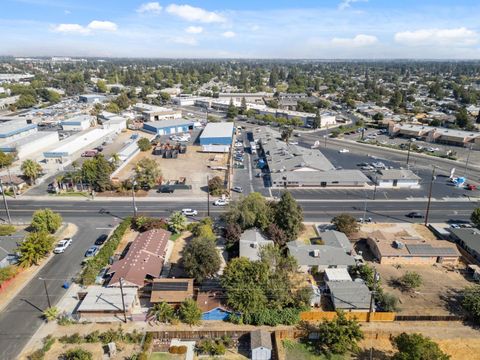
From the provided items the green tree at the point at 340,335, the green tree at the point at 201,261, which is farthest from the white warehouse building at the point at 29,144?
the green tree at the point at 340,335

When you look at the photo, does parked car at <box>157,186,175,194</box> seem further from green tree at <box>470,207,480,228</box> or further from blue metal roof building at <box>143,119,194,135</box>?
green tree at <box>470,207,480,228</box>

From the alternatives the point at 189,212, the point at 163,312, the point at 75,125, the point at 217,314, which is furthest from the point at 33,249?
the point at 75,125

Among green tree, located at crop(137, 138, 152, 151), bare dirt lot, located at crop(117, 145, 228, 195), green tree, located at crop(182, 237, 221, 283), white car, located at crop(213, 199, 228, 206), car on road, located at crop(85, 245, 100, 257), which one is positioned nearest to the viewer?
green tree, located at crop(182, 237, 221, 283)

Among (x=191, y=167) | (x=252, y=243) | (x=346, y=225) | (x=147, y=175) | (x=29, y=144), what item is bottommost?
(x=191, y=167)

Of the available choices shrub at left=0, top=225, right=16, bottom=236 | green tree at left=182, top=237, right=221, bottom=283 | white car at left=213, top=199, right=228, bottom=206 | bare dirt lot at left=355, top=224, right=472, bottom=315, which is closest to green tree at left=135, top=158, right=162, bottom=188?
white car at left=213, top=199, right=228, bottom=206

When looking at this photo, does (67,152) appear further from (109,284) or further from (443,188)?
(443,188)

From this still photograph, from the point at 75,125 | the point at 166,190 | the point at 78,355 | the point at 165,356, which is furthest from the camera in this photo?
the point at 75,125

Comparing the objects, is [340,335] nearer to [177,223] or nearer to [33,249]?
[177,223]
